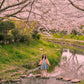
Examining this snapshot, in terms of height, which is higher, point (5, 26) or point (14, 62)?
point (5, 26)

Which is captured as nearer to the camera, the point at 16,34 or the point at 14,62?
the point at 14,62

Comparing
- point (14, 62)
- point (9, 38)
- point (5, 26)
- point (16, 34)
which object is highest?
point (5, 26)

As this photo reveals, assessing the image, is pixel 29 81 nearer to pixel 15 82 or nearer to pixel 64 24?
pixel 15 82

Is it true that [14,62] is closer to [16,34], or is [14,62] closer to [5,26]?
[5,26]

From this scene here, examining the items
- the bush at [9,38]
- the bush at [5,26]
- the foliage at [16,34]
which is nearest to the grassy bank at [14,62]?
the bush at [9,38]

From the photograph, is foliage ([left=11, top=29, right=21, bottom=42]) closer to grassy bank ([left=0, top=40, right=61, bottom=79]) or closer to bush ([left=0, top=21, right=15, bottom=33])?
bush ([left=0, top=21, right=15, bottom=33])

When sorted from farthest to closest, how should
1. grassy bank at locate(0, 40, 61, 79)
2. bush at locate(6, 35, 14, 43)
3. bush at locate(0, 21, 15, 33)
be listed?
1. bush at locate(6, 35, 14, 43)
2. bush at locate(0, 21, 15, 33)
3. grassy bank at locate(0, 40, 61, 79)

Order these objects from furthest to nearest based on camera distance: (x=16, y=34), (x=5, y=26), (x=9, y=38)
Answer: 1. (x=16, y=34)
2. (x=9, y=38)
3. (x=5, y=26)

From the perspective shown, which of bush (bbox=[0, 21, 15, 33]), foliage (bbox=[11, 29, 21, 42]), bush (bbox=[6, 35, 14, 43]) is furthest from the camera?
foliage (bbox=[11, 29, 21, 42])

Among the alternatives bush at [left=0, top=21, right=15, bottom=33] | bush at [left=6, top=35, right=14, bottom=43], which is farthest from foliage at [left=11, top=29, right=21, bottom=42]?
bush at [left=6, top=35, right=14, bottom=43]

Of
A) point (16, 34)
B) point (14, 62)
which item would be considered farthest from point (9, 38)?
point (14, 62)

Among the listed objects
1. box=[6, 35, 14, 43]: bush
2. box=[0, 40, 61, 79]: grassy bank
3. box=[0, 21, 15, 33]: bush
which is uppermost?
box=[0, 21, 15, 33]: bush

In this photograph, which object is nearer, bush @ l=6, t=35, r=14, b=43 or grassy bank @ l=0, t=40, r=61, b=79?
grassy bank @ l=0, t=40, r=61, b=79

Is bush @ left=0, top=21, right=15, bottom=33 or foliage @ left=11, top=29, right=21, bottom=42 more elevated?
bush @ left=0, top=21, right=15, bottom=33
